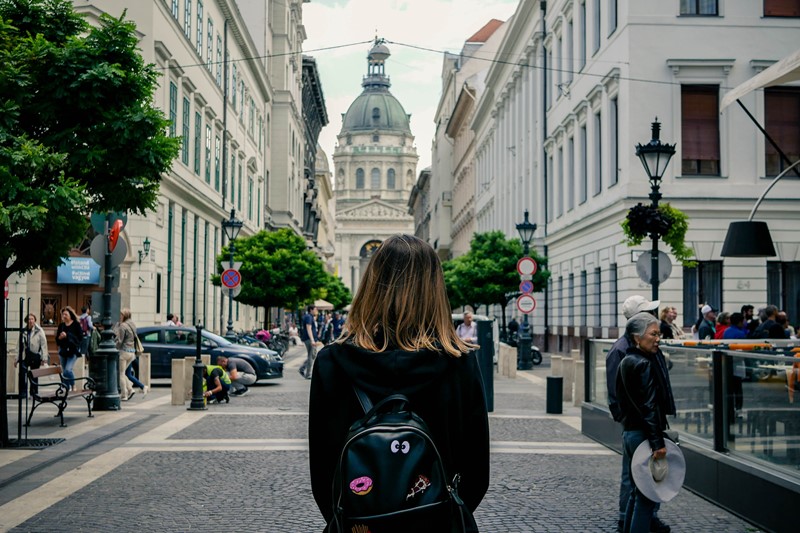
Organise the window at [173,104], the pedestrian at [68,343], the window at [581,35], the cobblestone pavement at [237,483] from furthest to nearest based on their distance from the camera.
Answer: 1. the window at [581,35]
2. the window at [173,104]
3. the pedestrian at [68,343]
4. the cobblestone pavement at [237,483]

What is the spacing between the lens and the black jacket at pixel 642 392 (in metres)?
7.05

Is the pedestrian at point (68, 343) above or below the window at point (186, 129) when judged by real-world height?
below

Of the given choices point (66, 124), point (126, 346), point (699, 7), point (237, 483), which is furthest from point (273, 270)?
point (237, 483)

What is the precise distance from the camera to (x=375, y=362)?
3.37m

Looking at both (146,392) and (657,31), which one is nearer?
(146,392)

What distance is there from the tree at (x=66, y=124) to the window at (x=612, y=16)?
66.7 feet

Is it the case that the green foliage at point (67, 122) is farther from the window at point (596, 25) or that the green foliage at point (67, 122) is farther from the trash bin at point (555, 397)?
the window at point (596, 25)

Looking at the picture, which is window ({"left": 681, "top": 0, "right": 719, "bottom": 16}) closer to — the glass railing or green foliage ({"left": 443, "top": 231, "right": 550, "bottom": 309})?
green foliage ({"left": 443, "top": 231, "right": 550, "bottom": 309})

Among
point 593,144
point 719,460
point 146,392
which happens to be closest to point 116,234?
point 146,392

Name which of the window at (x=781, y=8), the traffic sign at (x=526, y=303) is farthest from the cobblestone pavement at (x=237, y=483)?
the window at (x=781, y=8)

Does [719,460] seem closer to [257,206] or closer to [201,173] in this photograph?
[201,173]

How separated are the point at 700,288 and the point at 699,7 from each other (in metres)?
7.51

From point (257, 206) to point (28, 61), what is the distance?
159ft

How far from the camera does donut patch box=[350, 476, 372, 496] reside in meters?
3.12
